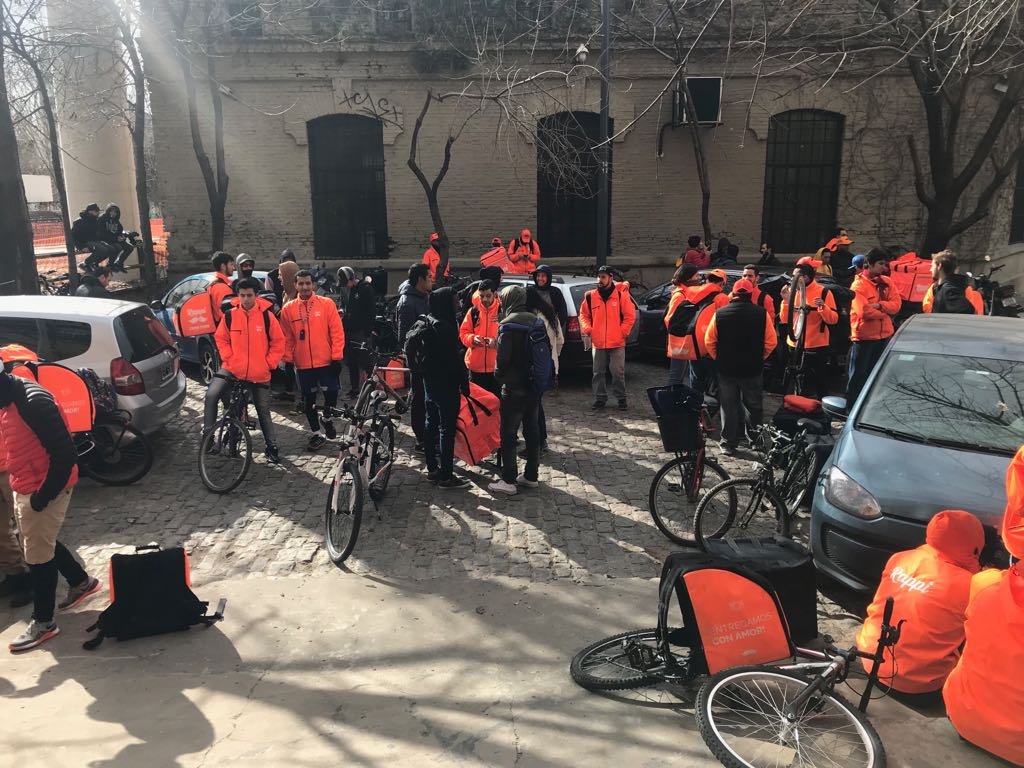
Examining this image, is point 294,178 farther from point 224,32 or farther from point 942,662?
point 942,662

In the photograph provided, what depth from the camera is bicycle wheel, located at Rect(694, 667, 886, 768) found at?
334 centimetres

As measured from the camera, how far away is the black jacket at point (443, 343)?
6.53 meters

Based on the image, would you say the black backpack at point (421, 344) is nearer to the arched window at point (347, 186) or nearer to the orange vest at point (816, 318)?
the orange vest at point (816, 318)

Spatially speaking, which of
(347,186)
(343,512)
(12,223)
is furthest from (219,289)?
(347,186)

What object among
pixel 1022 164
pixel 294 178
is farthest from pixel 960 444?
pixel 1022 164

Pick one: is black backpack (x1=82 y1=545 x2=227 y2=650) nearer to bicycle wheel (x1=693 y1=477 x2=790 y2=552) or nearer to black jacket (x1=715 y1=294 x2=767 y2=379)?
bicycle wheel (x1=693 y1=477 x2=790 y2=552)

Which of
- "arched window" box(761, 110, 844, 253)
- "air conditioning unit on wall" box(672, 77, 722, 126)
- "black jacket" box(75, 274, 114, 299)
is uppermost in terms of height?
"air conditioning unit on wall" box(672, 77, 722, 126)

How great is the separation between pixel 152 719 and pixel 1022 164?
78.8 feet

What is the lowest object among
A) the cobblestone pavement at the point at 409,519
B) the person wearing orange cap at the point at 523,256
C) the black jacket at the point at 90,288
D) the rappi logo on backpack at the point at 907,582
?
the cobblestone pavement at the point at 409,519

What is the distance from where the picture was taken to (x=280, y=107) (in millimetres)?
17234

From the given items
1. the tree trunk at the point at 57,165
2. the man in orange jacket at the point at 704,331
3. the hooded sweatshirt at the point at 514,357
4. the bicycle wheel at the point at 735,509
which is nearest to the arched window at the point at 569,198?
the man in orange jacket at the point at 704,331

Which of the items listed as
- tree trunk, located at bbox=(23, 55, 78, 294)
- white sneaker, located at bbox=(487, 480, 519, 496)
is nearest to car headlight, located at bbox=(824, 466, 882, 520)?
white sneaker, located at bbox=(487, 480, 519, 496)

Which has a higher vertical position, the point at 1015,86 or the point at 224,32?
the point at 224,32

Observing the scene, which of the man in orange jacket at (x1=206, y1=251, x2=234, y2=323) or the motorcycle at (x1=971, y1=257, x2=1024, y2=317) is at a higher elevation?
the man in orange jacket at (x1=206, y1=251, x2=234, y2=323)
